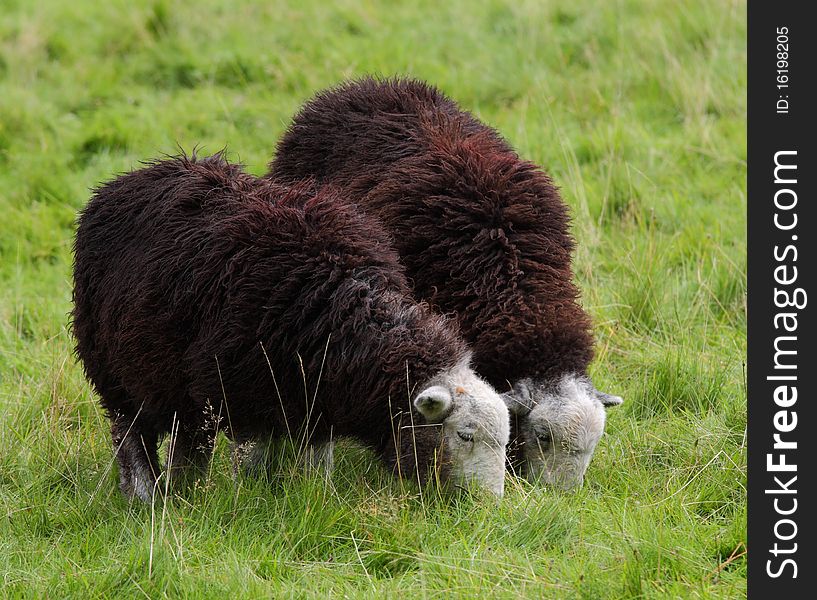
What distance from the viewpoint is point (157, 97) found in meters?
10.9

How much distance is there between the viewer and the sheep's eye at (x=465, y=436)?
5.14 m

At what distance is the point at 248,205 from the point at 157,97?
5.85m

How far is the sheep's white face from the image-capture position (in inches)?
202

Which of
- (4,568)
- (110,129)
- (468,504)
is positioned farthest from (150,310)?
(110,129)

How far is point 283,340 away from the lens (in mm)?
5254

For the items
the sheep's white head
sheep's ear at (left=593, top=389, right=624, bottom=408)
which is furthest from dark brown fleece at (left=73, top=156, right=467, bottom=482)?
sheep's ear at (left=593, top=389, right=624, bottom=408)

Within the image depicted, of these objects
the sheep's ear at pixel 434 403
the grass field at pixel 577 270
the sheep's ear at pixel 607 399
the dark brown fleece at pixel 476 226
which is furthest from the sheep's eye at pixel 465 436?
the sheep's ear at pixel 607 399

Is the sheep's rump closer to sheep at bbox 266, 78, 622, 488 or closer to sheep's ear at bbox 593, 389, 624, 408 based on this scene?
sheep at bbox 266, 78, 622, 488

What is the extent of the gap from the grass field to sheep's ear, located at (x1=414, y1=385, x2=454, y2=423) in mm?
397

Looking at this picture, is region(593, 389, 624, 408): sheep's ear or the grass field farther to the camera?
region(593, 389, 624, 408): sheep's ear

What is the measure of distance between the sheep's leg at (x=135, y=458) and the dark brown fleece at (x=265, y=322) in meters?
0.13

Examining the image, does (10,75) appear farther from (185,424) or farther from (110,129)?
(185,424)
